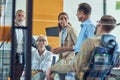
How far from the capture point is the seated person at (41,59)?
3.61 metres

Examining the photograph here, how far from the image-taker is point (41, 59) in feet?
12.6

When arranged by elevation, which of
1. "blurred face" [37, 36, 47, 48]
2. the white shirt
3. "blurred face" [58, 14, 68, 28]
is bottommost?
the white shirt

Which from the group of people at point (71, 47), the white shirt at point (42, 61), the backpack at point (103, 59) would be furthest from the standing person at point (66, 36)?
the backpack at point (103, 59)

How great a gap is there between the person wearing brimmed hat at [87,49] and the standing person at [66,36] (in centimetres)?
7

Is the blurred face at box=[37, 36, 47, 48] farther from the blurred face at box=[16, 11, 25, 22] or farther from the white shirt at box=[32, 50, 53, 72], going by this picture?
the blurred face at box=[16, 11, 25, 22]

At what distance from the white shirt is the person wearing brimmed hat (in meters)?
0.07

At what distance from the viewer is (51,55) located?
3807 mm

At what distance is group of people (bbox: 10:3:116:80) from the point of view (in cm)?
362

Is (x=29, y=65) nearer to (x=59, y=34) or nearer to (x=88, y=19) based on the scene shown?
(x=59, y=34)

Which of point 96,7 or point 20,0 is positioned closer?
point 20,0

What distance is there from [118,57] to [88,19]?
47cm

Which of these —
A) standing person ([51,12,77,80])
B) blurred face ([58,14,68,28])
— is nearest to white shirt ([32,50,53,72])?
standing person ([51,12,77,80])

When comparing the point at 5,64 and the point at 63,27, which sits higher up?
the point at 63,27

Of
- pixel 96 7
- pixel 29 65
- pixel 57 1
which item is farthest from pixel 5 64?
pixel 96 7
